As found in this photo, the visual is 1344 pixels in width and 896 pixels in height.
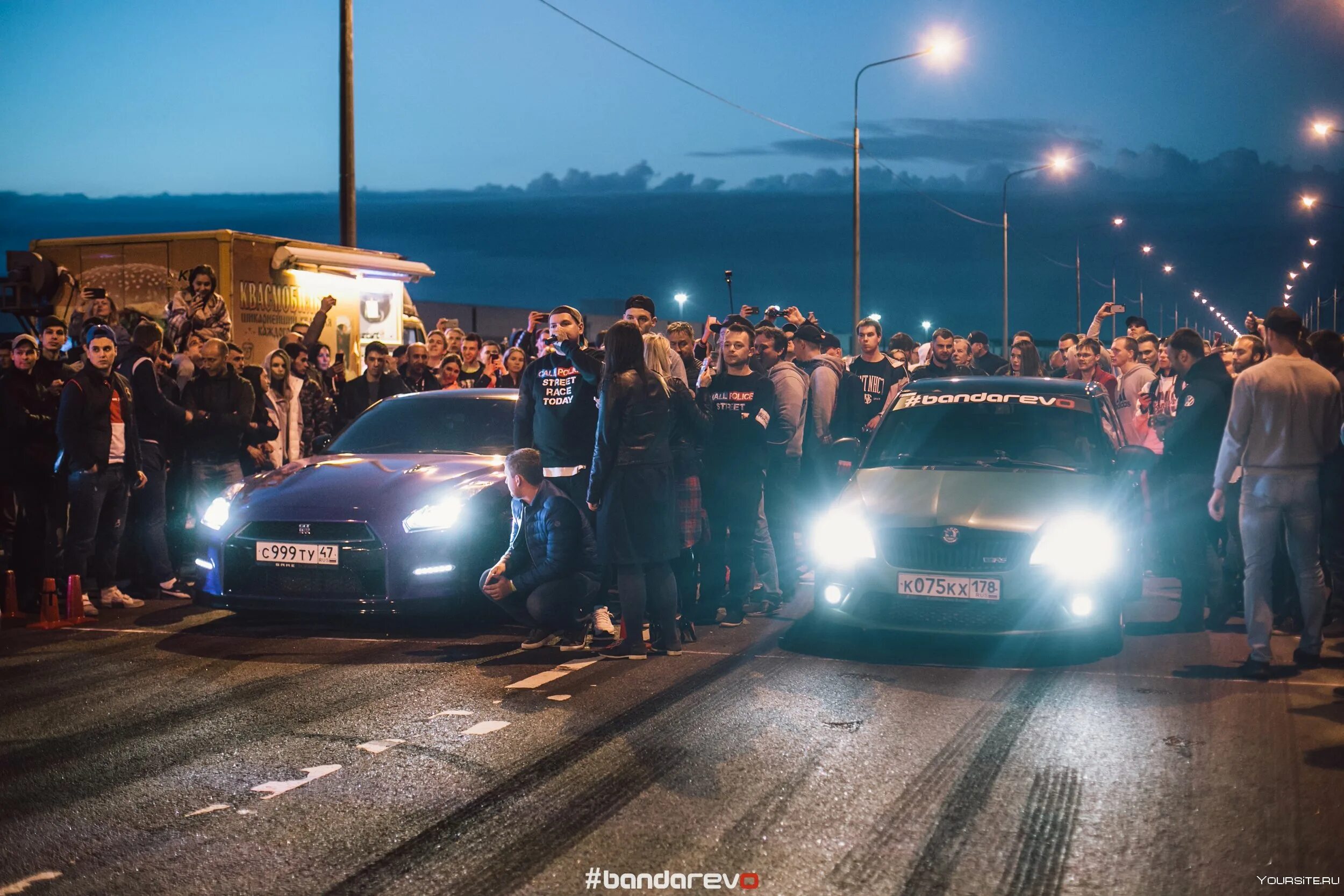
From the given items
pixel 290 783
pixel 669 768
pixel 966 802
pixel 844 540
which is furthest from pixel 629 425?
pixel 966 802

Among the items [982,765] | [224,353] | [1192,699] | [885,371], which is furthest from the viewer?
[885,371]

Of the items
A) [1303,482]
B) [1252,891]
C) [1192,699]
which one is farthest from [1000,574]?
[1252,891]

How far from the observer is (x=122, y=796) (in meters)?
5.36

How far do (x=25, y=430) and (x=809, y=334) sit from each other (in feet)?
19.0

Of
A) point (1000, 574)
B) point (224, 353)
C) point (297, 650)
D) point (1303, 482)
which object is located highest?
point (224, 353)

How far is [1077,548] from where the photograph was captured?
7.82 metres

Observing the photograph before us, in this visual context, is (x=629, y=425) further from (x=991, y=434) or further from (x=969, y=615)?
(x=991, y=434)

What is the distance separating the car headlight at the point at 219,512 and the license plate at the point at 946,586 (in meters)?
4.31

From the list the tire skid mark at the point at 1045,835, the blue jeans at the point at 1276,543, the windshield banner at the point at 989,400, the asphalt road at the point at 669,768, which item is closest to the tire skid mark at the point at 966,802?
the asphalt road at the point at 669,768

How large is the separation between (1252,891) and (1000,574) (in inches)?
139

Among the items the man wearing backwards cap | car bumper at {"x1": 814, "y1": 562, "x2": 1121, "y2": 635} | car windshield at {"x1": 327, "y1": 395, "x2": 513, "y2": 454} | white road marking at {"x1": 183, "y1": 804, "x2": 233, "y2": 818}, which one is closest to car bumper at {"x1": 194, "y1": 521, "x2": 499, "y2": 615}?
car windshield at {"x1": 327, "y1": 395, "x2": 513, "y2": 454}

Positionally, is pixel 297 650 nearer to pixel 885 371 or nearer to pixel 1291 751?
pixel 1291 751

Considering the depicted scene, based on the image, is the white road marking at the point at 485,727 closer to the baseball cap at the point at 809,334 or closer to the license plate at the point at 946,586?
the license plate at the point at 946,586

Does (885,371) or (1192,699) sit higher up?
(885,371)
